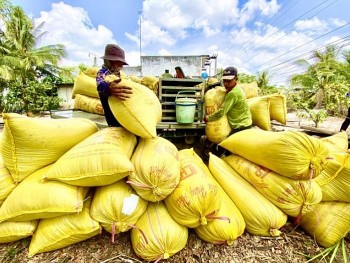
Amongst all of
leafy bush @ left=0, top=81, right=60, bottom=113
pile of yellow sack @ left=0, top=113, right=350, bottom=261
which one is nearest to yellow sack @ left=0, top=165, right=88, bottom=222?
pile of yellow sack @ left=0, top=113, right=350, bottom=261

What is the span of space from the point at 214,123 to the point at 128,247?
1.63 metres

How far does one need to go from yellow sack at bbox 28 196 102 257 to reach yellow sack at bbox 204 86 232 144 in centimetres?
165

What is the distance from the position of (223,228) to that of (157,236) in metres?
0.46

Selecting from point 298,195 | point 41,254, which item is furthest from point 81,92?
point 298,195

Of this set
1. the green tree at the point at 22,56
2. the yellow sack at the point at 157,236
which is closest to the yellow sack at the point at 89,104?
the yellow sack at the point at 157,236

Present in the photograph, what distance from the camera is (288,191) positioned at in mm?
1518

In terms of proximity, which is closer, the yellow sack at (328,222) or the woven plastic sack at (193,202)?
the woven plastic sack at (193,202)

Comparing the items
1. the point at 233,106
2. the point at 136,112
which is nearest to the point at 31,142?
the point at 136,112

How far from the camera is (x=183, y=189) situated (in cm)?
143

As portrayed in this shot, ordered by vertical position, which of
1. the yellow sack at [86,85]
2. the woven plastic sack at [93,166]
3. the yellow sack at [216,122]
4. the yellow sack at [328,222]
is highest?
the yellow sack at [86,85]

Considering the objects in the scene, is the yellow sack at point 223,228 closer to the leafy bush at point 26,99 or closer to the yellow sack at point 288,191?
the yellow sack at point 288,191

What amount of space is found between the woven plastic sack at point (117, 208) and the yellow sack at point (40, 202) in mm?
128

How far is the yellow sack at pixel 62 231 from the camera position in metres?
1.39

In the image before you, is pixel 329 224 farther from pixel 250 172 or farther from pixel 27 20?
pixel 27 20
